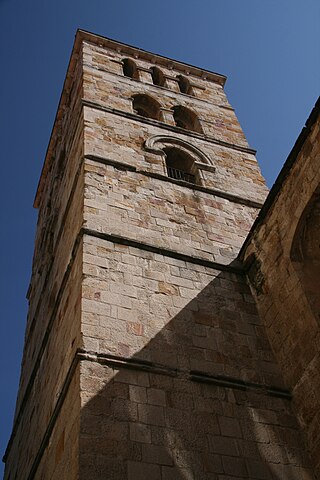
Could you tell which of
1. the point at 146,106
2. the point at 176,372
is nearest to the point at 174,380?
the point at 176,372

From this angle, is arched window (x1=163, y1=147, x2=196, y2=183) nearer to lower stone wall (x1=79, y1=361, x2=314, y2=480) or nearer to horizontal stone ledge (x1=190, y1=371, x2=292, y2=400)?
horizontal stone ledge (x1=190, y1=371, x2=292, y2=400)

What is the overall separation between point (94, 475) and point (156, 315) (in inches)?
85.4

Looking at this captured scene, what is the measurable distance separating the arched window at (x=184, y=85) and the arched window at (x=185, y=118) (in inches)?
69.3

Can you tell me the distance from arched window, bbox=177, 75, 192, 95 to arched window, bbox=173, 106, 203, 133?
1.76 meters

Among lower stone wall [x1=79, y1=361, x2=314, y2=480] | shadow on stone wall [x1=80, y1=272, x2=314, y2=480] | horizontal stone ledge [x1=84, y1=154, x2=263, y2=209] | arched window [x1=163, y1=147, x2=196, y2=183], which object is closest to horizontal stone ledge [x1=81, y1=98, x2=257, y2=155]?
arched window [x1=163, y1=147, x2=196, y2=183]

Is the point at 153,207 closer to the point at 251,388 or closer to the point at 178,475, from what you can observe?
the point at 251,388

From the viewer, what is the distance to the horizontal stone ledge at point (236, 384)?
584 cm

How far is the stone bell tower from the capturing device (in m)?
5.11

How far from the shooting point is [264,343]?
22.3 ft

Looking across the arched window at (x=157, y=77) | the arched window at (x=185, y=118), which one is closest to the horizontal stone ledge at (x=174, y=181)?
the arched window at (x=185, y=118)

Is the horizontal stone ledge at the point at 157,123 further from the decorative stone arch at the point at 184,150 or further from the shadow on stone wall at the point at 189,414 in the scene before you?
the shadow on stone wall at the point at 189,414

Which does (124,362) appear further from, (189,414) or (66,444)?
(66,444)

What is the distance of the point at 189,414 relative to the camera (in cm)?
542

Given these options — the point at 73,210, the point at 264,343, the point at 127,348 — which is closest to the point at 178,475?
the point at 127,348
